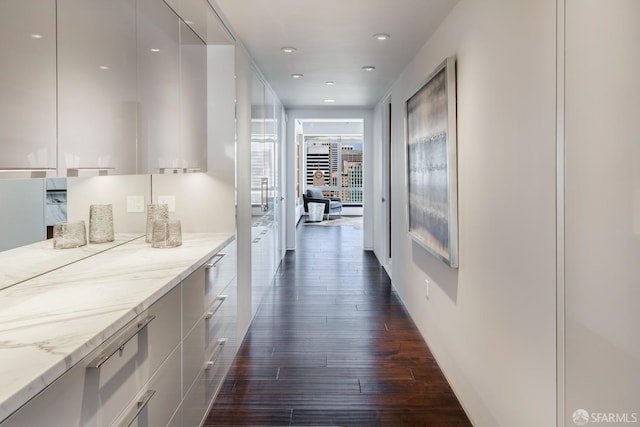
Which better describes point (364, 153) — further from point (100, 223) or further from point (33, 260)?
point (33, 260)

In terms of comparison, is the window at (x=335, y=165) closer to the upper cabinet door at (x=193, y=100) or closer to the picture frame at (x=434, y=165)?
the picture frame at (x=434, y=165)

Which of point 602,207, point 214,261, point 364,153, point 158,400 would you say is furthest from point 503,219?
point 364,153

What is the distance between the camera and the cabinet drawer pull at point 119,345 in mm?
1185

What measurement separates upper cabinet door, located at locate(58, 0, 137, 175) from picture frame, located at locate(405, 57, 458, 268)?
173 cm

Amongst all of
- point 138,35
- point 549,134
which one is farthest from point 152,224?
point 549,134

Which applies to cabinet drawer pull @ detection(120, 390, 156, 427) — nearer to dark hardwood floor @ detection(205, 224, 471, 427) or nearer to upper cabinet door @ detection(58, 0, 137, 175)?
upper cabinet door @ detection(58, 0, 137, 175)

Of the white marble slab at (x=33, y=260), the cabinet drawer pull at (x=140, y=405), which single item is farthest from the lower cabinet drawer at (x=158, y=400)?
the white marble slab at (x=33, y=260)

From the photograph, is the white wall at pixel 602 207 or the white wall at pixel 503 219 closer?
the white wall at pixel 602 207

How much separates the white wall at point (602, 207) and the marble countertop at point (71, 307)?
54.1 inches

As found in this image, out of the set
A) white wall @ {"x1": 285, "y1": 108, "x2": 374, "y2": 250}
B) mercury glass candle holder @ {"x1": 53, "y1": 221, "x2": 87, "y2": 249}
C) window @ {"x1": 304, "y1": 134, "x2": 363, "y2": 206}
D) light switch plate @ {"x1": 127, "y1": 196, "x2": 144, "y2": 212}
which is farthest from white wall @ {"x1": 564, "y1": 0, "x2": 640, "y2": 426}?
window @ {"x1": 304, "y1": 134, "x2": 363, "y2": 206}

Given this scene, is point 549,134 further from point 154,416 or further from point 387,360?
point 387,360

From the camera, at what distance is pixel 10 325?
1244mm

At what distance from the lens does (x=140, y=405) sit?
4.83ft

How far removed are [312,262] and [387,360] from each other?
354 cm
